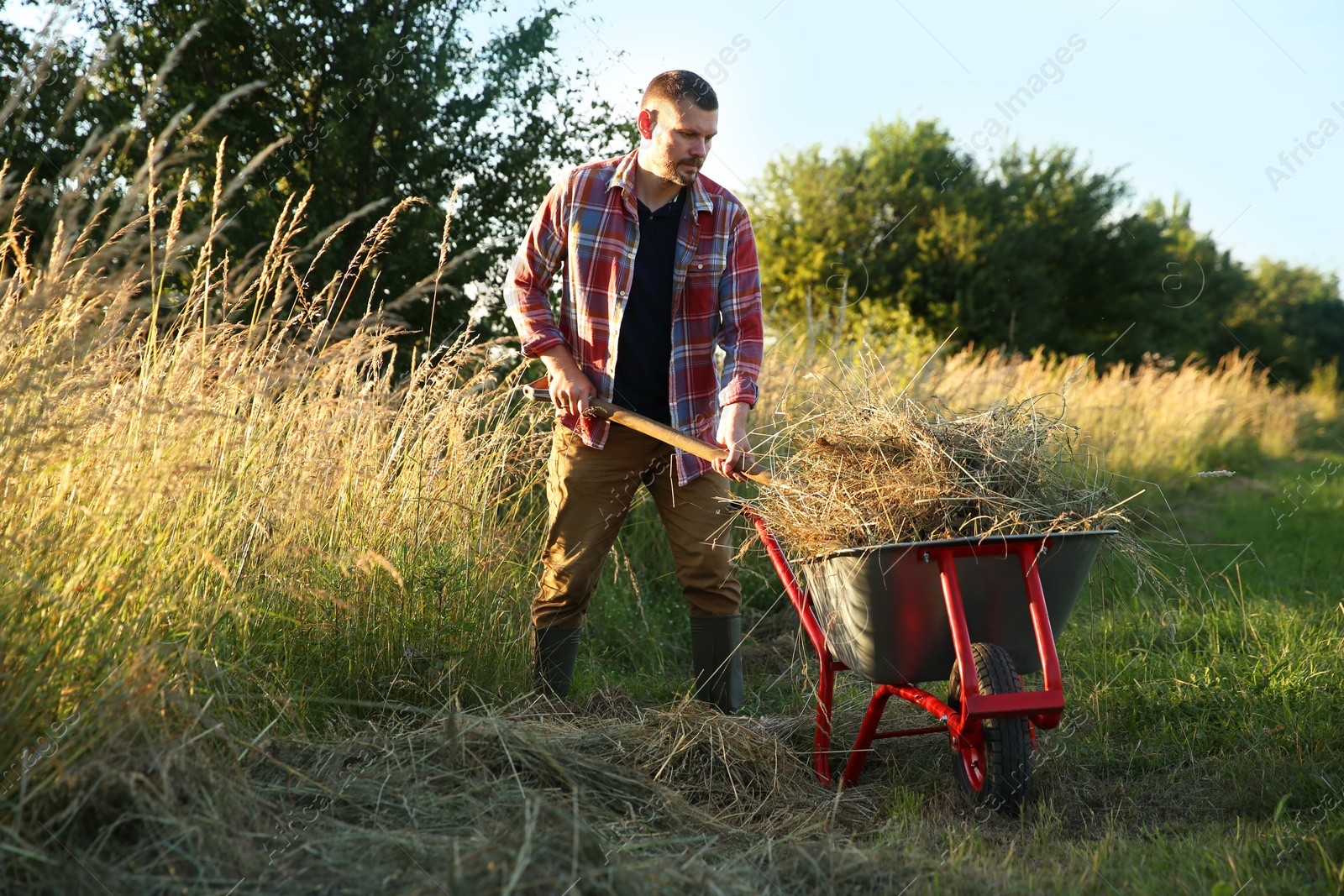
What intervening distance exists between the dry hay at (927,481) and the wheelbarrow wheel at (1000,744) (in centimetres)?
30

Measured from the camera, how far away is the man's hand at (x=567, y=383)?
301cm

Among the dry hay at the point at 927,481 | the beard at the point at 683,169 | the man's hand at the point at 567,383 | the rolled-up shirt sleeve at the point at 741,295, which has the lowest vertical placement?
the dry hay at the point at 927,481

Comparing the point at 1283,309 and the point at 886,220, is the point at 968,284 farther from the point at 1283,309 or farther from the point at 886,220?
the point at 1283,309

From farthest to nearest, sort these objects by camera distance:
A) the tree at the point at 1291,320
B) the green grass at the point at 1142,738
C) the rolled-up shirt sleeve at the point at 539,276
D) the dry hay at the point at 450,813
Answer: the tree at the point at 1291,320, the rolled-up shirt sleeve at the point at 539,276, the green grass at the point at 1142,738, the dry hay at the point at 450,813

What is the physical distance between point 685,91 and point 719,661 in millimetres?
1805

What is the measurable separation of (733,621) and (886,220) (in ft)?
60.2

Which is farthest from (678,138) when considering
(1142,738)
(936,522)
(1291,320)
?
(1291,320)

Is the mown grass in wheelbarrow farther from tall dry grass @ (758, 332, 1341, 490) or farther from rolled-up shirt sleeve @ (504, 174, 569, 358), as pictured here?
rolled-up shirt sleeve @ (504, 174, 569, 358)

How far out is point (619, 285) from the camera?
3188 mm

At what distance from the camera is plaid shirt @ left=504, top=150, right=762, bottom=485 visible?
10.4ft

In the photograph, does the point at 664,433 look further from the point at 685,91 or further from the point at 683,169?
the point at 685,91

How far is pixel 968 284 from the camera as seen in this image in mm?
18797

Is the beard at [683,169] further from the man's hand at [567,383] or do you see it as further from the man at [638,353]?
the man's hand at [567,383]

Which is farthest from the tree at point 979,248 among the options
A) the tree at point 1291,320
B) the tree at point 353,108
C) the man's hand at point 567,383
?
the man's hand at point 567,383
